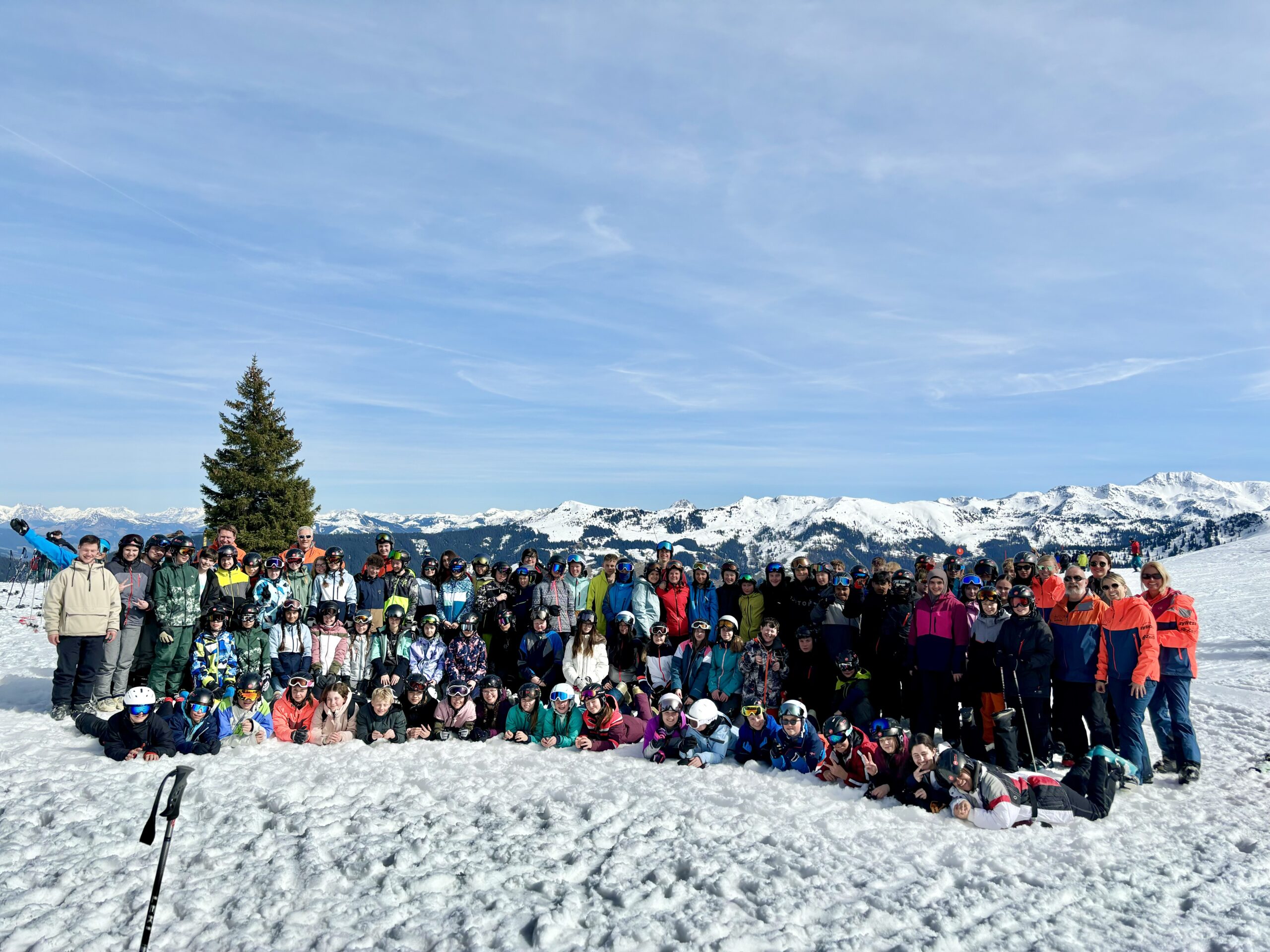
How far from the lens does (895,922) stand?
5.92 meters

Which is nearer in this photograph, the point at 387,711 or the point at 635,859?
the point at 635,859

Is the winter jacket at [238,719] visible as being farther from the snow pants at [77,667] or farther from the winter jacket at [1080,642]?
the winter jacket at [1080,642]

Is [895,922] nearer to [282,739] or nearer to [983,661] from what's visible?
[983,661]

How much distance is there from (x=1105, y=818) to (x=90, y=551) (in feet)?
41.0

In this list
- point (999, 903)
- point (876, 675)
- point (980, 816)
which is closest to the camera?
point (999, 903)

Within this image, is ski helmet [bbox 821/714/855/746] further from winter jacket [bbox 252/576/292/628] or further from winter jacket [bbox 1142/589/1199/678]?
winter jacket [bbox 252/576/292/628]

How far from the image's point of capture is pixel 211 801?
25.4 feet

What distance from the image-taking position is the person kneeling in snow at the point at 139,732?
8.87 metres

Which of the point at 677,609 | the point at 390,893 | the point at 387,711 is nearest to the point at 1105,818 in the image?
the point at 677,609

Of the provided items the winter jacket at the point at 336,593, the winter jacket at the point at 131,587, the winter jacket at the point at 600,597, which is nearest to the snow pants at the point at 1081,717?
the winter jacket at the point at 600,597

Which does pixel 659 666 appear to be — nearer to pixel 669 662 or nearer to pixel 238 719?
pixel 669 662

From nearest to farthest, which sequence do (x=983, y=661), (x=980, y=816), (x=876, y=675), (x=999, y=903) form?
(x=999, y=903)
(x=980, y=816)
(x=983, y=661)
(x=876, y=675)

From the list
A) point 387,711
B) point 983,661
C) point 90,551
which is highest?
point 90,551

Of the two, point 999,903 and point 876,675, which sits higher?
point 876,675
